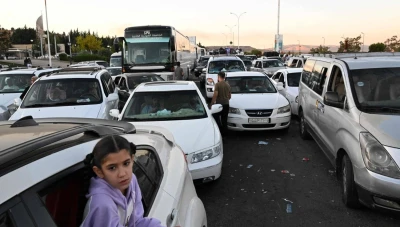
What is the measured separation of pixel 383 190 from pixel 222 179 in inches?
106

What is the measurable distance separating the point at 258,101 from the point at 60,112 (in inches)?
184

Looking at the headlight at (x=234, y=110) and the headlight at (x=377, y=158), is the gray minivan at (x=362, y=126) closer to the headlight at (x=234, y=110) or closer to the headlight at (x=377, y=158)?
the headlight at (x=377, y=158)

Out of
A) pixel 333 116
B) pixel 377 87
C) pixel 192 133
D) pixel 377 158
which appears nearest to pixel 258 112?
pixel 333 116

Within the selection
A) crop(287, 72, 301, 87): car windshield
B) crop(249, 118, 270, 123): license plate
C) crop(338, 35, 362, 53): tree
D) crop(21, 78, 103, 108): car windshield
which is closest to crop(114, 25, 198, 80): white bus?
crop(287, 72, 301, 87): car windshield

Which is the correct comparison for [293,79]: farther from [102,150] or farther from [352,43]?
[352,43]

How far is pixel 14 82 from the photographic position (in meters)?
11.5

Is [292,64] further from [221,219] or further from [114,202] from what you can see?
[114,202]

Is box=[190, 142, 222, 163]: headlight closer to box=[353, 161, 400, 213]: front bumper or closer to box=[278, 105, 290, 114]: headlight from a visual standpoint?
box=[353, 161, 400, 213]: front bumper

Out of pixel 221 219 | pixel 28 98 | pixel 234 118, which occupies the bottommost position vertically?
pixel 221 219

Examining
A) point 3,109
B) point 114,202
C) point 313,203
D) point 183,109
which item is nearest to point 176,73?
point 3,109

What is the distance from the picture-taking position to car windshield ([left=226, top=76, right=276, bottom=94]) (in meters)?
10.0

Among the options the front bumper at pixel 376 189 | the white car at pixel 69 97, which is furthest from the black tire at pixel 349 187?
the white car at pixel 69 97

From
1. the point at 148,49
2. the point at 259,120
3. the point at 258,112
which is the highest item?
the point at 148,49

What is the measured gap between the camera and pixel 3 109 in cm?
916
